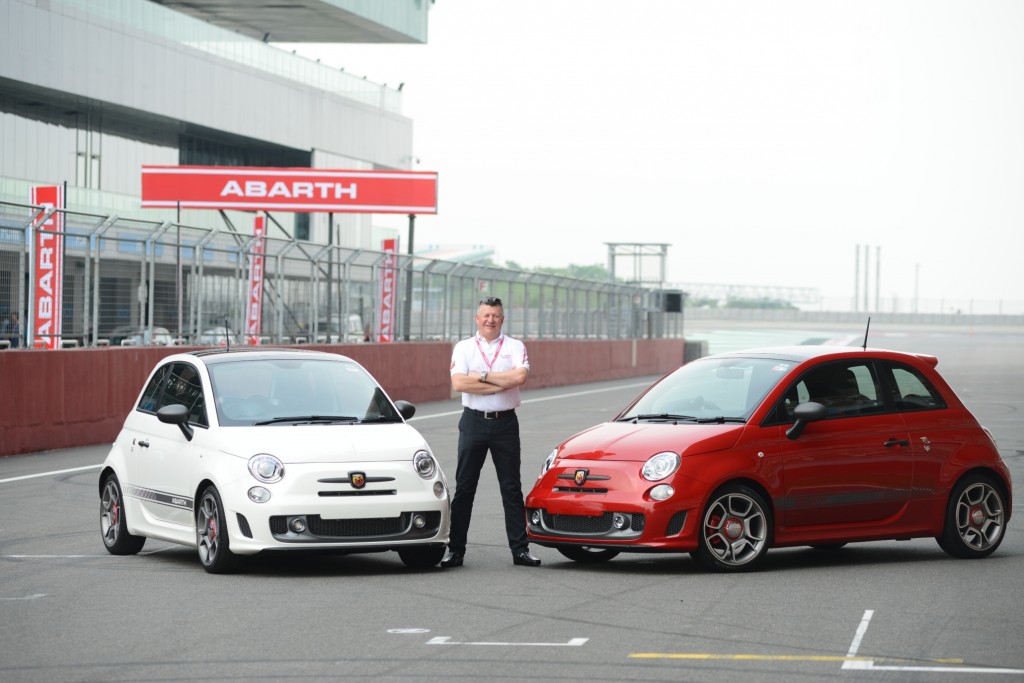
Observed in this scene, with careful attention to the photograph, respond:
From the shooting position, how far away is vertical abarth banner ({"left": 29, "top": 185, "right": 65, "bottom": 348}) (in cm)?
1945

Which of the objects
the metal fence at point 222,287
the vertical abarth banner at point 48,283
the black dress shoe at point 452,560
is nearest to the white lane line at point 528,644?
the black dress shoe at point 452,560

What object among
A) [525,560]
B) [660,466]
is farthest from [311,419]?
[660,466]

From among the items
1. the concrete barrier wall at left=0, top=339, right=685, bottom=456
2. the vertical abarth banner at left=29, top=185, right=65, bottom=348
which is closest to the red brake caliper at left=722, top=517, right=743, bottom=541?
the concrete barrier wall at left=0, top=339, right=685, bottom=456

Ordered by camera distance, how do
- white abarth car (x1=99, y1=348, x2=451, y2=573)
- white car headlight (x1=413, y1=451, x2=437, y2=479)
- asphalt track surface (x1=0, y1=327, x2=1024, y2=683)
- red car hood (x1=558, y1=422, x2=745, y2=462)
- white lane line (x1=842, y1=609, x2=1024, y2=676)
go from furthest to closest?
white car headlight (x1=413, y1=451, x2=437, y2=479)
red car hood (x1=558, y1=422, x2=745, y2=462)
white abarth car (x1=99, y1=348, x2=451, y2=573)
asphalt track surface (x1=0, y1=327, x2=1024, y2=683)
white lane line (x1=842, y1=609, x2=1024, y2=676)

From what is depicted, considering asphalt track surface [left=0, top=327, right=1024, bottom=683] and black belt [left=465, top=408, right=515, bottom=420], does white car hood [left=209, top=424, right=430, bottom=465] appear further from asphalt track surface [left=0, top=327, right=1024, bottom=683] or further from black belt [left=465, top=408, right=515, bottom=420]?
asphalt track surface [left=0, top=327, right=1024, bottom=683]

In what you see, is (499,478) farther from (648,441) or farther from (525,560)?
(648,441)

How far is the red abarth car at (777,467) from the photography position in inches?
379

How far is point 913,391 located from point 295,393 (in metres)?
4.08

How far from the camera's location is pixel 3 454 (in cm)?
1828

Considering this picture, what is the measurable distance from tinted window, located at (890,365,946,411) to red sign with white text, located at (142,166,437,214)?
27227 millimetres

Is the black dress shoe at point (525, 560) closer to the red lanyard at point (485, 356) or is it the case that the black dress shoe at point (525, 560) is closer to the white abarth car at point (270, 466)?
the white abarth car at point (270, 466)

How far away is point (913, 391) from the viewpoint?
35.2ft

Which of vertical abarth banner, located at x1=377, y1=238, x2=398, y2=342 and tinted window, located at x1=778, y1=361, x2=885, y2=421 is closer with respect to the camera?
tinted window, located at x1=778, y1=361, x2=885, y2=421

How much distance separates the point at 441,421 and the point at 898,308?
118m
